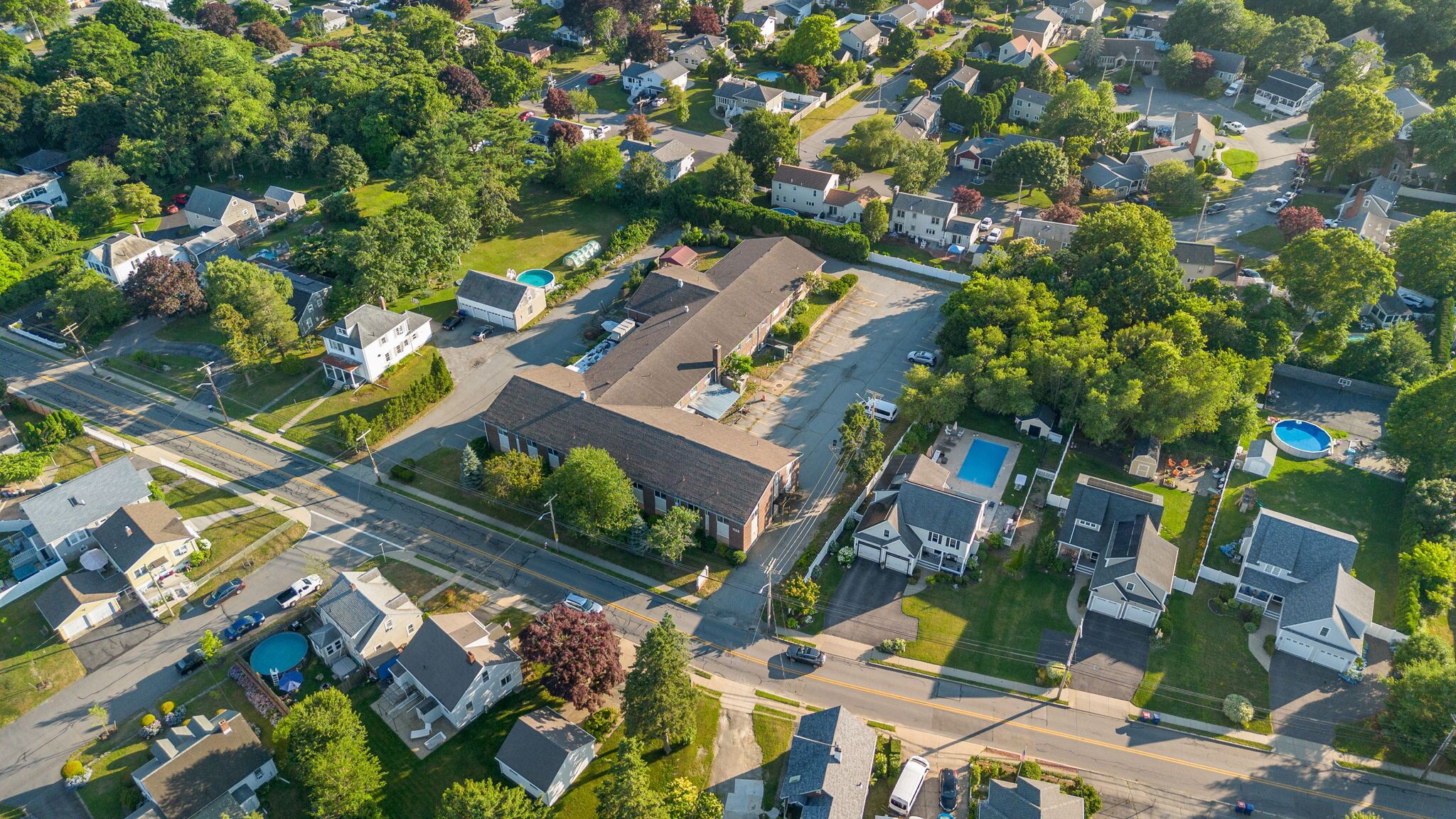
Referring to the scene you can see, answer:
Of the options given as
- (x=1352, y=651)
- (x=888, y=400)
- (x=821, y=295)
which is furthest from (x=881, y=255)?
(x=1352, y=651)

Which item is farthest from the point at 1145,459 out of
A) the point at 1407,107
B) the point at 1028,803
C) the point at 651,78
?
the point at 651,78

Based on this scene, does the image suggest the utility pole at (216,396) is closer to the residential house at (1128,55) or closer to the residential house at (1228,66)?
the residential house at (1128,55)

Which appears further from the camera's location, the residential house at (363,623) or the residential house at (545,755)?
the residential house at (363,623)

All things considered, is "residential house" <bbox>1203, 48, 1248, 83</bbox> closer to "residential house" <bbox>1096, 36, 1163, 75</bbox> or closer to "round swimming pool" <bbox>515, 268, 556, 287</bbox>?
"residential house" <bbox>1096, 36, 1163, 75</bbox>

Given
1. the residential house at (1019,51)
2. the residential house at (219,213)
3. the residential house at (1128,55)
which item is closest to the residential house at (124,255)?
the residential house at (219,213)

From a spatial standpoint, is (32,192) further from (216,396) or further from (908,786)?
(908,786)

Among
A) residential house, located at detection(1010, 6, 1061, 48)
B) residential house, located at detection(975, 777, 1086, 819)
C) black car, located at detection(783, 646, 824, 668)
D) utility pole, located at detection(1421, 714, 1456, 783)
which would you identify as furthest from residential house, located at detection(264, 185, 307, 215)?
utility pole, located at detection(1421, 714, 1456, 783)
